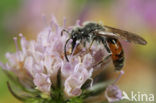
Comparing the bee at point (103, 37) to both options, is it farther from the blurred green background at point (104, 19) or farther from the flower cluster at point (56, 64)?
the blurred green background at point (104, 19)

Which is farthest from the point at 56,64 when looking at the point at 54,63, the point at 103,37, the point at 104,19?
the point at 104,19

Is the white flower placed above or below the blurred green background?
below

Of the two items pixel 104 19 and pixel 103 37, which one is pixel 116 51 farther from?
pixel 104 19

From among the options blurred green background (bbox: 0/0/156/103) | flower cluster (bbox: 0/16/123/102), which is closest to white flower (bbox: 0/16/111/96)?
flower cluster (bbox: 0/16/123/102)

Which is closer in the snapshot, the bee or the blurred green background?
the bee

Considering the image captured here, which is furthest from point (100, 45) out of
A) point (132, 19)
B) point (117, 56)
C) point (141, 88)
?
point (132, 19)

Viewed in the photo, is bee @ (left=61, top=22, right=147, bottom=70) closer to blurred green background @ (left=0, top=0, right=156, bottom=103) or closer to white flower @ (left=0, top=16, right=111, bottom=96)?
white flower @ (left=0, top=16, right=111, bottom=96)

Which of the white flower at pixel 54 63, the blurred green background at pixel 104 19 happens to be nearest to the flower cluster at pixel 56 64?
the white flower at pixel 54 63
